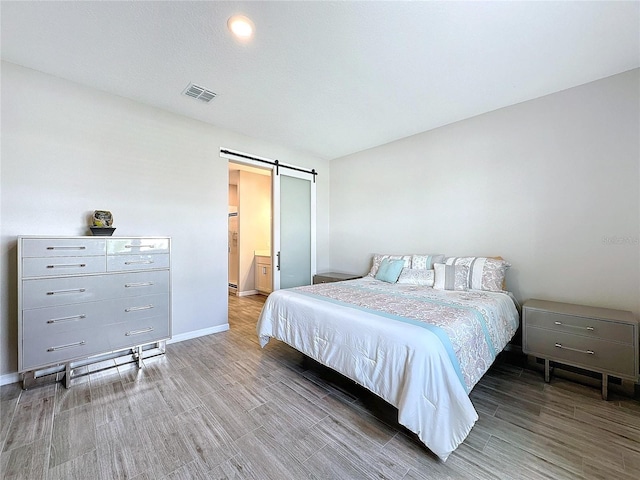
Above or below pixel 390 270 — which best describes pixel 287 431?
below

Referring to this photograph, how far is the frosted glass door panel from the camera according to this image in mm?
4402

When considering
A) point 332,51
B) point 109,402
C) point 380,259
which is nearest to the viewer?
point 109,402

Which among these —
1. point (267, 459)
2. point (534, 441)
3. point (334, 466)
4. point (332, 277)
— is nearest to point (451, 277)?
point (534, 441)

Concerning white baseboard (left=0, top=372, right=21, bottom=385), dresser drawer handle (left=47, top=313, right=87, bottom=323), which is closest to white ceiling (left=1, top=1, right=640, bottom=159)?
dresser drawer handle (left=47, top=313, right=87, bottom=323)

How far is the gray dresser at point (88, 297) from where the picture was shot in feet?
6.77

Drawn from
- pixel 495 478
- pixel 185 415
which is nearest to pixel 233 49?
pixel 185 415

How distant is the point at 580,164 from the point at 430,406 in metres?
2.83

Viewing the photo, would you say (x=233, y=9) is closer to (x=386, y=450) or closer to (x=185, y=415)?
(x=185, y=415)

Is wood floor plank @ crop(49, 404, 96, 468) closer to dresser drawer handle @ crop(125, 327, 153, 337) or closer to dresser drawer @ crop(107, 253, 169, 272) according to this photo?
dresser drawer handle @ crop(125, 327, 153, 337)

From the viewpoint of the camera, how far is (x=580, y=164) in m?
2.56

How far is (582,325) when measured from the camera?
2152 mm

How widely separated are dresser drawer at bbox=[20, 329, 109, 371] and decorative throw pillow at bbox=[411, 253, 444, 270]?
11.5ft

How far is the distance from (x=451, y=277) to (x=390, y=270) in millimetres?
778

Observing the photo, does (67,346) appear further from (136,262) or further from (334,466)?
(334,466)
